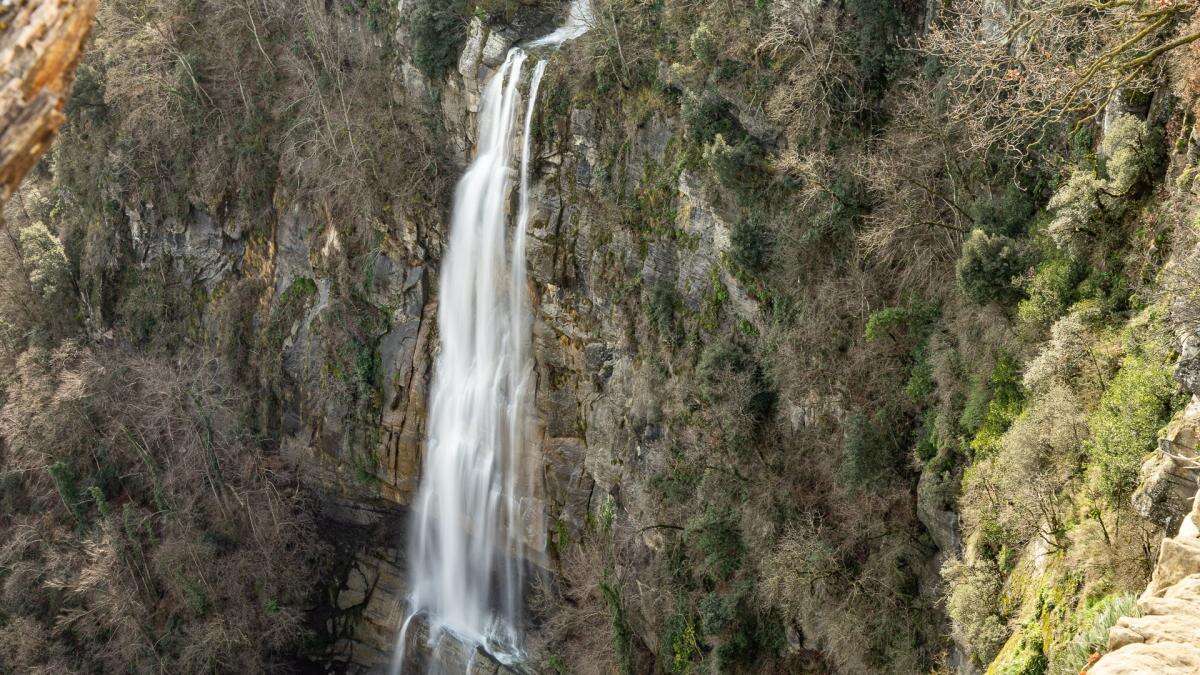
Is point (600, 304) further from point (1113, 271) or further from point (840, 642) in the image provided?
point (1113, 271)

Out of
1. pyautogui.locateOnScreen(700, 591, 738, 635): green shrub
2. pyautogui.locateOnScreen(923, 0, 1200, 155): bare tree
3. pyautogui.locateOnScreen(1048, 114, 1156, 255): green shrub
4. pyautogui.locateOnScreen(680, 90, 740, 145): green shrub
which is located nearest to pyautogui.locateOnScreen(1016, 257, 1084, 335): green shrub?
pyautogui.locateOnScreen(1048, 114, 1156, 255): green shrub

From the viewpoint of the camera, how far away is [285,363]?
36656mm

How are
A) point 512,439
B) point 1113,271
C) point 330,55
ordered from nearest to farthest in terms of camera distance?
point 1113,271, point 512,439, point 330,55

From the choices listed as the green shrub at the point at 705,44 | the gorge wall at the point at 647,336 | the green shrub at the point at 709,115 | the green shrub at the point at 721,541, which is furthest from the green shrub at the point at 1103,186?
the green shrub at the point at 721,541

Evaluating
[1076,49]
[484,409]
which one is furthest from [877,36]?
[484,409]

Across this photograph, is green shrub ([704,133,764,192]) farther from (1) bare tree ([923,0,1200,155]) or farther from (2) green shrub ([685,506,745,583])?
(2) green shrub ([685,506,745,583])

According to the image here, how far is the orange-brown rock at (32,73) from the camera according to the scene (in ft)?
16.4

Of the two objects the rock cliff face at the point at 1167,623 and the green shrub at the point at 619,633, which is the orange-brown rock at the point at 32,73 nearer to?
the rock cliff face at the point at 1167,623

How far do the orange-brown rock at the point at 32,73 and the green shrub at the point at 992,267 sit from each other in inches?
611

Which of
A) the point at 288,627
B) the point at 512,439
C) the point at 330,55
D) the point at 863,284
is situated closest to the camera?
the point at 863,284

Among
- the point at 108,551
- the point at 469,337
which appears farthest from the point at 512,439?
the point at 108,551

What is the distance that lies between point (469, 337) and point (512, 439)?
13.1 feet

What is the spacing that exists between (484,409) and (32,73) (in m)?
25.7

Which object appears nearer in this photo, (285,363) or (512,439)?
(512,439)
